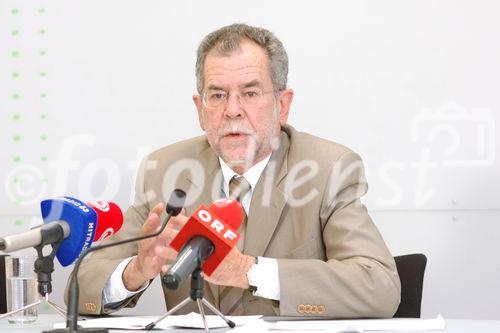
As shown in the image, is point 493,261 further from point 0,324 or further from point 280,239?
point 0,324

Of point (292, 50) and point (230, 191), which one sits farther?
point (292, 50)

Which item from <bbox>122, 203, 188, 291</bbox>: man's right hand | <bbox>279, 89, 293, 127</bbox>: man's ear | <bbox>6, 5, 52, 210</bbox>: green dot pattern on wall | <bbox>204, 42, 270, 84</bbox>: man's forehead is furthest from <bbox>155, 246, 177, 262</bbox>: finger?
<bbox>6, 5, 52, 210</bbox>: green dot pattern on wall

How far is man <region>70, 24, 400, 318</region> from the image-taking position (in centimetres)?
243

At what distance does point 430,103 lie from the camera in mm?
3295

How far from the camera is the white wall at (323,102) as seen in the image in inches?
130

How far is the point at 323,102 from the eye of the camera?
3.37 m

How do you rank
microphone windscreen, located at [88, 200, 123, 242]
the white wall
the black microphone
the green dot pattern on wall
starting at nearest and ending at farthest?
the black microphone < microphone windscreen, located at [88, 200, 123, 242] < the white wall < the green dot pattern on wall

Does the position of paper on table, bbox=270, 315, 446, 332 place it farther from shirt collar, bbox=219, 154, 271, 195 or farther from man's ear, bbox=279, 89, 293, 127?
man's ear, bbox=279, 89, 293, 127

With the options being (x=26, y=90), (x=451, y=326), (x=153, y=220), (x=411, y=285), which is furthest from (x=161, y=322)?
(x=26, y=90)

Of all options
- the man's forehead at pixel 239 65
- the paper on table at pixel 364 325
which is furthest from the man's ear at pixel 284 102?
the paper on table at pixel 364 325

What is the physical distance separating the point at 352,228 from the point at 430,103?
3.08ft

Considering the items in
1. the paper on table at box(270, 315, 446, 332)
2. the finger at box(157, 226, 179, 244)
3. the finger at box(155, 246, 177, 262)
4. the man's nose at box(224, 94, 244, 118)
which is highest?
the man's nose at box(224, 94, 244, 118)

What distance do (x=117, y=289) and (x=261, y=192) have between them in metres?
0.57

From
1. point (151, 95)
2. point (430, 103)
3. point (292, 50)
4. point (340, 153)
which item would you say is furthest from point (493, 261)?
point (151, 95)
